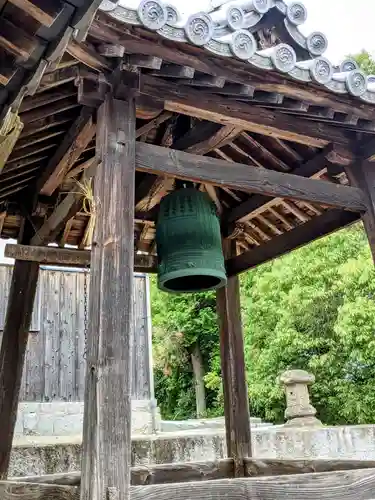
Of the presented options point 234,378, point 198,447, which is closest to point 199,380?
point 198,447

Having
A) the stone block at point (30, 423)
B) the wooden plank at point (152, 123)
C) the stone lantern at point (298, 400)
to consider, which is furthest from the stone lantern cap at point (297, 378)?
the wooden plank at point (152, 123)

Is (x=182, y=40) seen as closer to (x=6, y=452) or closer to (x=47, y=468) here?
(x=6, y=452)

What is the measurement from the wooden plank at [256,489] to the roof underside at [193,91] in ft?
5.89

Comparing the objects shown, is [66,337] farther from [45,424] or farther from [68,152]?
[68,152]

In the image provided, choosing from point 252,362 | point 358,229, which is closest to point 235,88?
point 358,229

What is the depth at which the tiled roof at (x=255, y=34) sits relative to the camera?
2473 mm

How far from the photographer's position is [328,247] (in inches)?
486

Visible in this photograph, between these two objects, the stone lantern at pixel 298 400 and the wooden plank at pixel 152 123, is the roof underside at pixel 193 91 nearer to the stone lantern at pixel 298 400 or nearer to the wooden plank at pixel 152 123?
the wooden plank at pixel 152 123

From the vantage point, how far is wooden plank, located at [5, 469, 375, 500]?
229 cm

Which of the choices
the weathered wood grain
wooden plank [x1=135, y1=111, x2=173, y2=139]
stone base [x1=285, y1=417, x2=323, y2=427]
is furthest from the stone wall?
wooden plank [x1=135, y1=111, x2=173, y2=139]

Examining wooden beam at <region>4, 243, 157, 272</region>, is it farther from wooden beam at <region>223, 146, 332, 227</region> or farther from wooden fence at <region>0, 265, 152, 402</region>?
wooden fence at <region>0, 265, 152, 402</region>

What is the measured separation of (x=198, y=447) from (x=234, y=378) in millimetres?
2300

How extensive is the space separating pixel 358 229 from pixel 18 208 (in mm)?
9355

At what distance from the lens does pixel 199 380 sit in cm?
1873
